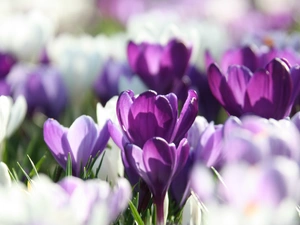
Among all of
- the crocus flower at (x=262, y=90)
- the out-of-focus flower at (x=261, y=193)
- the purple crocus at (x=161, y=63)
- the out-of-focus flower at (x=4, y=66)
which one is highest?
the out-of-focus flower at (x=261, y=193)

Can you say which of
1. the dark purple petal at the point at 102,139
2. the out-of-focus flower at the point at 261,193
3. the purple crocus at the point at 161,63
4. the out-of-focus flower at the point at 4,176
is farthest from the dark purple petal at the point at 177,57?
the out-of-focus flower at the point at 261,193

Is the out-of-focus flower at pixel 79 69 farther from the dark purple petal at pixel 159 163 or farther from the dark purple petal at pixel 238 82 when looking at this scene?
the dark purple petal at pixel 159 163

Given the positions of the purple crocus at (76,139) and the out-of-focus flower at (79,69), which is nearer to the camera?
the purple crocus at (76,139)

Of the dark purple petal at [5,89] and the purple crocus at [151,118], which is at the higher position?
the purple crocus at [151,118]

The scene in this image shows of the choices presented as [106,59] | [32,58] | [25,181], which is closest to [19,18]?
[32,58]

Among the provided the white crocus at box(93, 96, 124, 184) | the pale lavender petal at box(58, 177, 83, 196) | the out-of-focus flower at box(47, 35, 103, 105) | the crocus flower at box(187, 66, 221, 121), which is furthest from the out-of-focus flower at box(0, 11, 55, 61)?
the pale lavender petal at box(58, 177, 83, 196)

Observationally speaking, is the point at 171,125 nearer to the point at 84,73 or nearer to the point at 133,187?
the point at 133,187

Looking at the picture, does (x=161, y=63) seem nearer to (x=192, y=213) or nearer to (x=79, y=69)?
(x=79, y=69)
